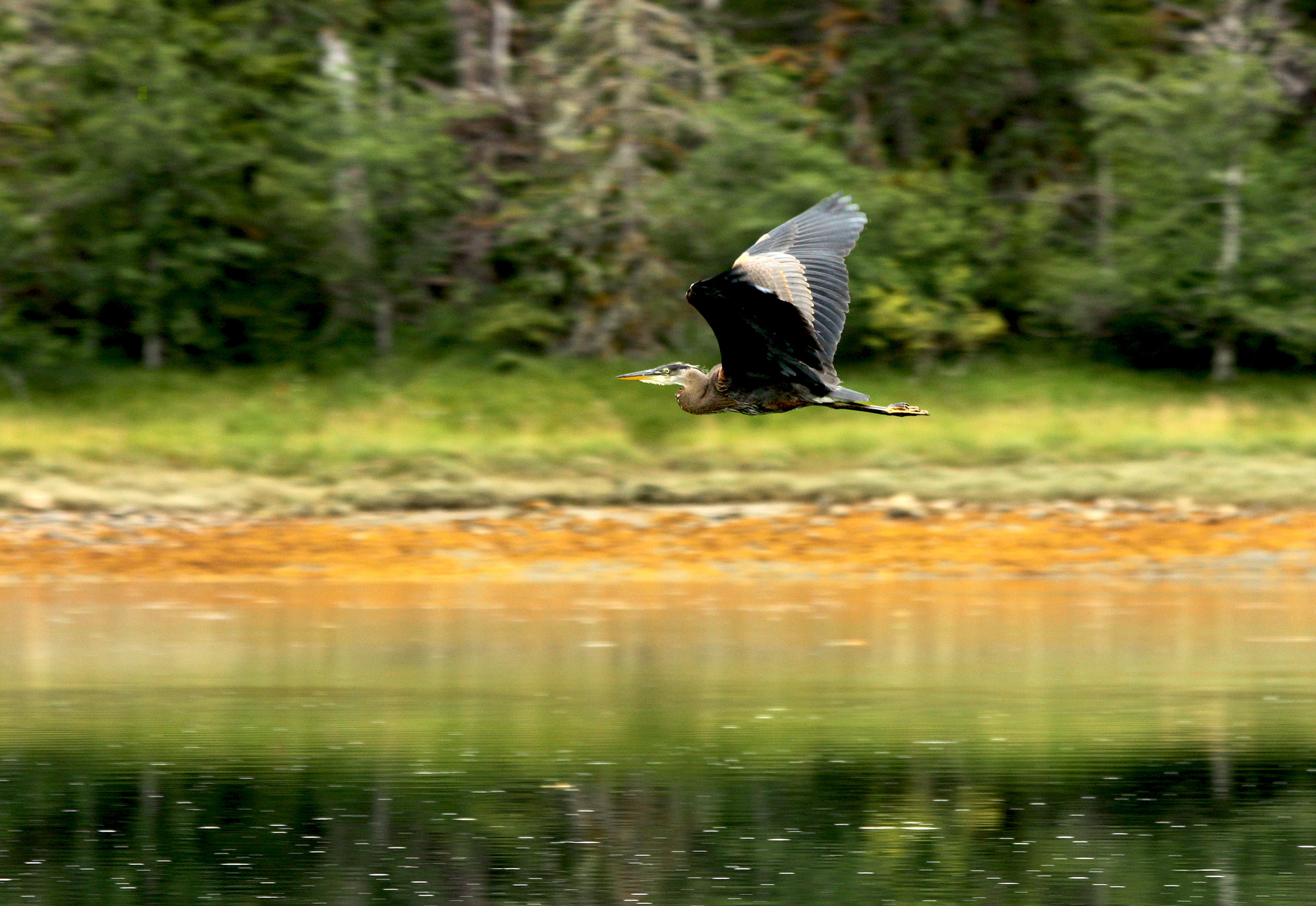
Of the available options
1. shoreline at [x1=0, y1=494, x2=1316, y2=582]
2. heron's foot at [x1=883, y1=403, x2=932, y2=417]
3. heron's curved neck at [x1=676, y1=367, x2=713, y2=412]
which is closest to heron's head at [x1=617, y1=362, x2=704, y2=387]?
heron's curved neck at [x1=676, y1=367, x2=713, y2=412]

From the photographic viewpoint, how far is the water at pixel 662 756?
7488 mm

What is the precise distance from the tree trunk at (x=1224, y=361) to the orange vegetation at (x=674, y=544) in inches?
186

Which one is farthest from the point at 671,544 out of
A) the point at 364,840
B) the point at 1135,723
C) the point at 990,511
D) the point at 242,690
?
the point at 364,840

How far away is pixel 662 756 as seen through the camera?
9.80 meters

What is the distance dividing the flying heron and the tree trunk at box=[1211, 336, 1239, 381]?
1453 cm

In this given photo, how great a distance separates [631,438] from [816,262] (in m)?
12.3

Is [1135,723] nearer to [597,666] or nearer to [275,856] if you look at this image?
[597,666]

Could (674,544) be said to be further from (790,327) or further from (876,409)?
(790,327)

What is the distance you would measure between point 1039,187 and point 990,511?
980cm

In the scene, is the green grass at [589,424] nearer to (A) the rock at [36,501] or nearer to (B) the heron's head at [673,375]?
(A) the rock at [36,501]

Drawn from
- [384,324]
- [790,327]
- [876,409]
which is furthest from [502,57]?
[790,327]

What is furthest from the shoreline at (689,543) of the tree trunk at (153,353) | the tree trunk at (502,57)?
the tree trunk at (502,57)

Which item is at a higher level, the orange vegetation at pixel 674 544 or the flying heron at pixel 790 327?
the flying heron at pixel 790 327

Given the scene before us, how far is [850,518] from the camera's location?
20.5 m
